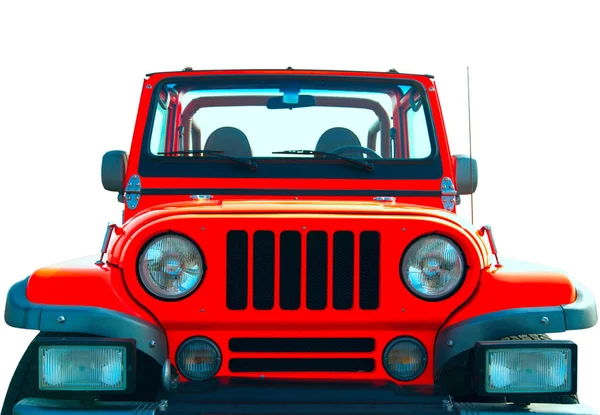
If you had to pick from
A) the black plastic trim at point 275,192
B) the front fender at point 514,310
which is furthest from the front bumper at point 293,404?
the black plastic trim at point 275,192

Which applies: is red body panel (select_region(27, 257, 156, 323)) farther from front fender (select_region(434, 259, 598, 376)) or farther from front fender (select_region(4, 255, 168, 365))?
front fender (select_region(434, 259, 598, 376))

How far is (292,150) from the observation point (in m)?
4.49

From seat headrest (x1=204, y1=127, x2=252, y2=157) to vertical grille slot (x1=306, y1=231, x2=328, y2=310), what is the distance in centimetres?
130

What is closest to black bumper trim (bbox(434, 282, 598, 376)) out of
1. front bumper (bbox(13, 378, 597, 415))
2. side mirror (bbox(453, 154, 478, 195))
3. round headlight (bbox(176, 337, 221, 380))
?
front bumper (bbox(13, 378, 597, 415))

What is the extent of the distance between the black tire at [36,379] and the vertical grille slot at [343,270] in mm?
814

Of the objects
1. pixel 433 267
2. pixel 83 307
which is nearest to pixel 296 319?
pixel 433 267

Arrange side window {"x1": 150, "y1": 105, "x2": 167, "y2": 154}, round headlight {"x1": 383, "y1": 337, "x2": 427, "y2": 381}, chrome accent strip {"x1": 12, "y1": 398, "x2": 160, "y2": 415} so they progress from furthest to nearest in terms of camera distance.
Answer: side window {"x1": 150, "y1": 105, "x2": 167, "y2": 154}
round headlight {"x1": 383, "y1": 337, "x2": 427, "y2": 381}
chrome accent strip {"x1": 12, "y1": 398, "x2": 160, "y2": 415}

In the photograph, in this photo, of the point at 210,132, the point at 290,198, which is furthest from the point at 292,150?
the point at 210,132

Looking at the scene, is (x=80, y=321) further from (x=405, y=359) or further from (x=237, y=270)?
(x=405, y=359)

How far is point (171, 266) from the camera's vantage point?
3.42 metres

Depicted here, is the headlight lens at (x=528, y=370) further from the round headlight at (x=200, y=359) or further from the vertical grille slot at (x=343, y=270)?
the round headlight at (x=200, y=359)

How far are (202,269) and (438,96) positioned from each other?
203 centimetres

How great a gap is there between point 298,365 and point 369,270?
1.71 ft

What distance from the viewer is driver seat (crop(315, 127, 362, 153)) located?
486 centimetres
